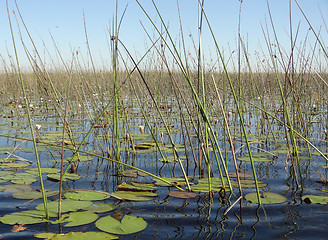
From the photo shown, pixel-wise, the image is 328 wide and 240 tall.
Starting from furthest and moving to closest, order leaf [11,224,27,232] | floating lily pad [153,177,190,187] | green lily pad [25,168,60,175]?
1. green lily pad [25,168,60,175]
2. floating lily pad [153,177,190,187]
3. leaf [11,224,27,232]

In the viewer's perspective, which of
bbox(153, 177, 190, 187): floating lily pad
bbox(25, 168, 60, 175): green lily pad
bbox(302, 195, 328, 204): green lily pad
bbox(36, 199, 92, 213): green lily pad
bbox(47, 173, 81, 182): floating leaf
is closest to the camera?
bbox(36, 199, 92, 213): green lily pad

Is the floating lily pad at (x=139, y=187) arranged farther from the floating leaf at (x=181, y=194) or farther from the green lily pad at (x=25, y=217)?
the green lily pad at (x=25, y=217)

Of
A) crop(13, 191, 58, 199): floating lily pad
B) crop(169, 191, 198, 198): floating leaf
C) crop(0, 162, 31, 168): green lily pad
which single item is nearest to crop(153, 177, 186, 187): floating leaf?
crop(169, 191, 198, 198): floating leaf

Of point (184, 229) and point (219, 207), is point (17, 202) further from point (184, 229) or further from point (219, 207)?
point (219, 207)

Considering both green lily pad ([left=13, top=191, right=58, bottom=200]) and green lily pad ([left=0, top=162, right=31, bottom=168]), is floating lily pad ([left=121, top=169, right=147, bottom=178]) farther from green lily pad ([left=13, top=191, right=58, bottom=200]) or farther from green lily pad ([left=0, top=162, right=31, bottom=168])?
green lily pad ([left=0, top=162, right=31, bottom=168])

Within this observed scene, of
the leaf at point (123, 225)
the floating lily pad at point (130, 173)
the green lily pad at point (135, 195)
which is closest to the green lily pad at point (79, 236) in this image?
the leaf at point (123, 225)

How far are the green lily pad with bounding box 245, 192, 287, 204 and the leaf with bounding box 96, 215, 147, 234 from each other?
1.86 ft

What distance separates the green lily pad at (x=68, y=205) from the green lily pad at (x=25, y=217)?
0.04 metres

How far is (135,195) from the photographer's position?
1724mm

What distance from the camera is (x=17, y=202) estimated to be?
1662mm

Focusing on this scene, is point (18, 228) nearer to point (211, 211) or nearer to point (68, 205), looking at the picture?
point (68, 205)

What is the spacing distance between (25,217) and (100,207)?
0.31m

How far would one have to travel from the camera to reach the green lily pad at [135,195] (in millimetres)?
1669

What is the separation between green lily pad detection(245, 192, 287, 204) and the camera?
1650 millimetres
